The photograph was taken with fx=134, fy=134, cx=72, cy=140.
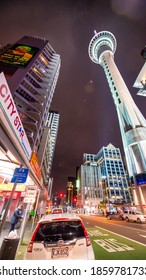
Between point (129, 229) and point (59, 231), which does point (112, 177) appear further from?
point (59, 231)

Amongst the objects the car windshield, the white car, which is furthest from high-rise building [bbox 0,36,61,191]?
the white car

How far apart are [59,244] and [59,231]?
37 cm

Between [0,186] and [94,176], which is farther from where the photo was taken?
[94,176]

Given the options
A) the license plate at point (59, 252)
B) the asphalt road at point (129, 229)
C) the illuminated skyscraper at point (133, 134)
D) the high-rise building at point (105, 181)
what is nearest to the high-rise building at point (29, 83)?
the asphalt road at point (129, 229)

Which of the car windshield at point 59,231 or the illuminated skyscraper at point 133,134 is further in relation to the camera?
the illuminated skyscraper at point 133,134

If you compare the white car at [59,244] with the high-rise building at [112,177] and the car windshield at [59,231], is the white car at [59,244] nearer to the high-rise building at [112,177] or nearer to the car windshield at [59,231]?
the car windshield at [59,231]

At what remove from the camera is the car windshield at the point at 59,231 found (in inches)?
131

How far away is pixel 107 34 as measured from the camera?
96188 millimetres

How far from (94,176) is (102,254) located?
98.6 m
